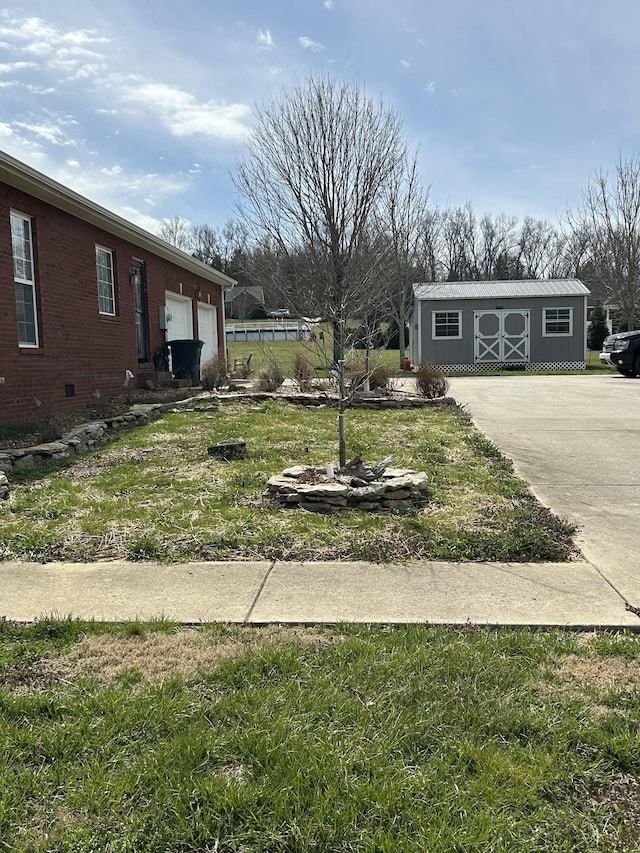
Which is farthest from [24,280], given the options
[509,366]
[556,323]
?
[556,323]

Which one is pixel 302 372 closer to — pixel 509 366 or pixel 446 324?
A: pixel 446 324

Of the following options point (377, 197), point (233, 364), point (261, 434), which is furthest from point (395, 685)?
point (233, 364)

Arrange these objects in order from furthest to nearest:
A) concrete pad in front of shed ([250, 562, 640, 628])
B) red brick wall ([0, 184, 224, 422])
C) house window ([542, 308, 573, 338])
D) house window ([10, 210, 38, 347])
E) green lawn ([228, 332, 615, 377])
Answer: house window ([542, 308, 573, 338]) < green lawn ([228, 332, 615, 377]) < house window ([10, 210, 38, 347]) < red brick wall ([0, 184, 224, 422]) < concrete pad in front of shed ([250, 562, 640, 628])

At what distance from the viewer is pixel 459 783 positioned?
1.97 m

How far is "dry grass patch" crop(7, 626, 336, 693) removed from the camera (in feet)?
8.56

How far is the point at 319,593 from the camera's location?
349cm

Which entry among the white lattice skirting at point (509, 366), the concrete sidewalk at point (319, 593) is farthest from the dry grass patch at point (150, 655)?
the white lattice skirting at point (509, 366)

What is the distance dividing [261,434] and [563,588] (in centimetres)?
576

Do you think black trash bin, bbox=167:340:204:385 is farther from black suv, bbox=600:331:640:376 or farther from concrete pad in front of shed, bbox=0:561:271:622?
black suv, bbox=600:331:640:376

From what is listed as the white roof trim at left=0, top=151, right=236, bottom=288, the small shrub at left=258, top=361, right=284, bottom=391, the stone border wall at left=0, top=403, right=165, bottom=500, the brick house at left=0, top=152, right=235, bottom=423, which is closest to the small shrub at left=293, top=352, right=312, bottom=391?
the small shrub at left=258, top=361, right=284, bottom=391

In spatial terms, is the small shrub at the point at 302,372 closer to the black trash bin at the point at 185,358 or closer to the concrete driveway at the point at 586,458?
the black trash bin at the point at 185,358

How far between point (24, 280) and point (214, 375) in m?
5.74

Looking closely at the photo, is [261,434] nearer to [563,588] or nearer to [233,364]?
[563,588]

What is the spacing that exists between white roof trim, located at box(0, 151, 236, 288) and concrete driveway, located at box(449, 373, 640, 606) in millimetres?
7528
